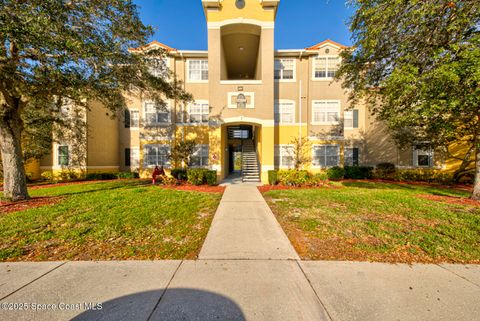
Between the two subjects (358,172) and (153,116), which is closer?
(358,172)

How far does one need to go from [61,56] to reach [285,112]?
42.2 feet

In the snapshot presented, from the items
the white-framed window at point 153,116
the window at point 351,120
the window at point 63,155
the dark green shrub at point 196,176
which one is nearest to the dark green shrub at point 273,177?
the dark green shrub at point 196,176

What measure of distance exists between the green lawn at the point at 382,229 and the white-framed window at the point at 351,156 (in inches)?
313

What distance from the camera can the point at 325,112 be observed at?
1478 cm

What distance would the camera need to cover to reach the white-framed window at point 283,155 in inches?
566

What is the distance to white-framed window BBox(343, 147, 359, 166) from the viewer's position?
15226mm

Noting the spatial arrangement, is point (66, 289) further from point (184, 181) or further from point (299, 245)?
point (184, 181)

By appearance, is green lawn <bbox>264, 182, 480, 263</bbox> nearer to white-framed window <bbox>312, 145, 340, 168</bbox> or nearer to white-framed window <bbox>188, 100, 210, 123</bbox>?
white-framed window <bbox>312, 145, 340, 168</bbox>

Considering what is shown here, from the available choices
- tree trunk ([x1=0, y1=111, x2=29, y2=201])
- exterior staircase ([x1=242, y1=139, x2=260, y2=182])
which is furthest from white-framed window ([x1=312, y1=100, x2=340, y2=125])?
tree trunk ([x1=0, y1=111, x2=29, y2=201])

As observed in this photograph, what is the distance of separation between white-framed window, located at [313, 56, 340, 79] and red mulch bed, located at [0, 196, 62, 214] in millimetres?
17652

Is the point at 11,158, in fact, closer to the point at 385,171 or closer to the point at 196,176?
the point at 196,176

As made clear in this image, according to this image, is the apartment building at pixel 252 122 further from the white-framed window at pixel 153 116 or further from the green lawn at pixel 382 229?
the green lawn at pixel 382 229

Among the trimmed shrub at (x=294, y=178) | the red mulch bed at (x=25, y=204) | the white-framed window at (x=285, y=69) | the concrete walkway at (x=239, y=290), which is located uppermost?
the white-framed window at (x=285, y=69)

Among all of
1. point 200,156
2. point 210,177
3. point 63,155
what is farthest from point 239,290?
point 63,155
